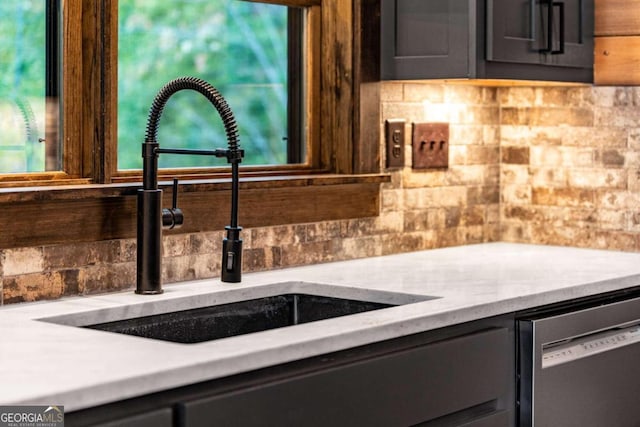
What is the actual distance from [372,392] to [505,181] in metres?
1.77

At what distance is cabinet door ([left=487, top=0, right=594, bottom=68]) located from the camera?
9.88 ft

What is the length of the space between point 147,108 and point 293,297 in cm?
59

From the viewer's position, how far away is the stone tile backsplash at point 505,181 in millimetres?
3238

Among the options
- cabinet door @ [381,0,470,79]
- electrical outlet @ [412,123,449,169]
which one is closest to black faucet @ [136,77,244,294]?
cabinet door @ [381,0,470,79]

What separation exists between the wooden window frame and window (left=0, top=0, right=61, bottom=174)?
0.09 ft

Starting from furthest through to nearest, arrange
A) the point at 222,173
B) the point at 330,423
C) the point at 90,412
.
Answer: the point at 222,173 → the point at 330,423 → the point at 90,412

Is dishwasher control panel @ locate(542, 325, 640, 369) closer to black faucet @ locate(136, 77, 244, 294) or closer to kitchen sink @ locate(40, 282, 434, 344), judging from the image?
kitchen sink @ locate(40, 282, 434, 344)

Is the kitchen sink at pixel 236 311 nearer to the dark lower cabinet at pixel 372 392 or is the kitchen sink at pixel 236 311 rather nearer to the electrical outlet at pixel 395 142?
the dark lower cabinet at pixel 372 392

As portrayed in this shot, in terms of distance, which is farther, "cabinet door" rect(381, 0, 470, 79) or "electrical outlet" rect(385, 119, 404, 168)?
"electrical outlet" rect(385, 119, 404, 168)

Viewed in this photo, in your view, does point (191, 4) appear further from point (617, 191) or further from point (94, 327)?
point (617, 191)

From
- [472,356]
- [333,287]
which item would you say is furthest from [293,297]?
[472,356]

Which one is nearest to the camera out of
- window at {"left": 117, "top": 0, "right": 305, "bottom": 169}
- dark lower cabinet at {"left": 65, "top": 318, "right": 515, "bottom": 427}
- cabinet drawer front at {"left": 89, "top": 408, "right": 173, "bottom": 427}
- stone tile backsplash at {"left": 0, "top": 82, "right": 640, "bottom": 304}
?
cabinet drawer front at {"left": 89, "top": 408, "right": 173, "bottom": 427}

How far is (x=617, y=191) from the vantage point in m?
3.42

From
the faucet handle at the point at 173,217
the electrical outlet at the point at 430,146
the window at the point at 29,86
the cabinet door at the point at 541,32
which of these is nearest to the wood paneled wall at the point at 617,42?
the cabinet door at the point at 541,32
